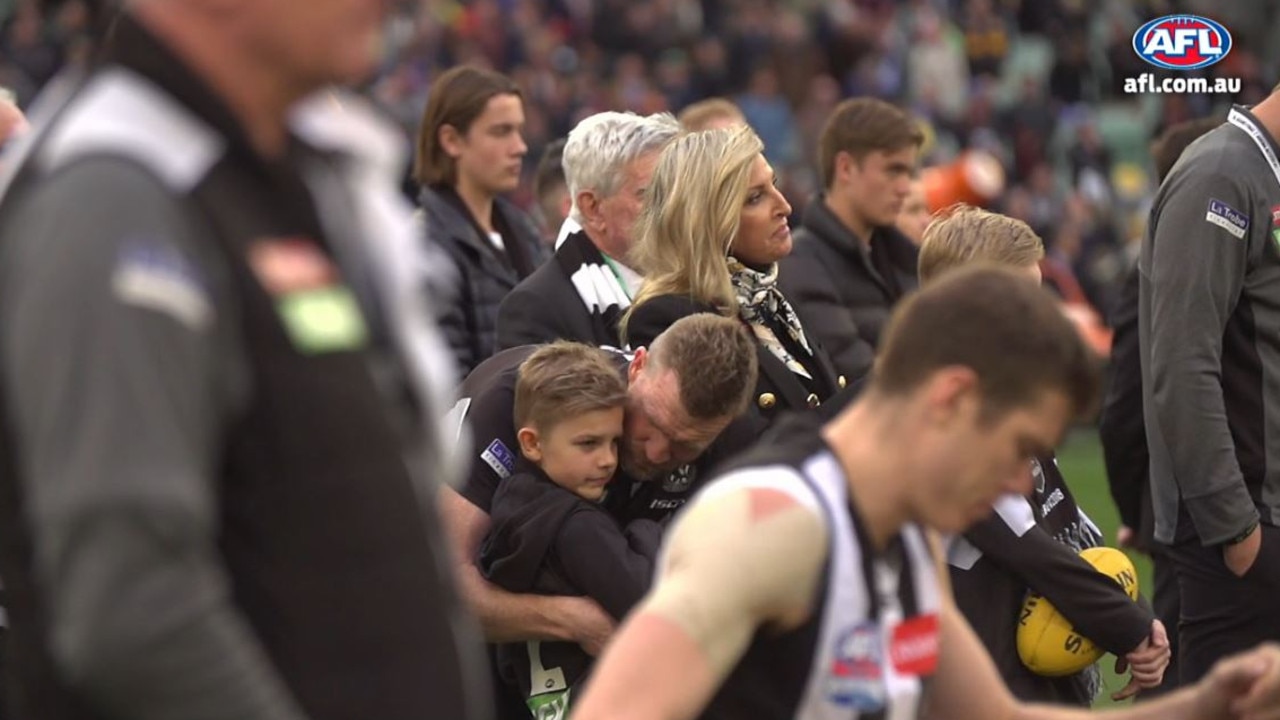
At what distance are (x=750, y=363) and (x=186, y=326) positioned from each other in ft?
8.78

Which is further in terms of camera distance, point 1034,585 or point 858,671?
point 1034,585

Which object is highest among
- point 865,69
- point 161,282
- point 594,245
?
point 161,282

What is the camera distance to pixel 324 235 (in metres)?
2.15

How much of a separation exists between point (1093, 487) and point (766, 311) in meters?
9.64

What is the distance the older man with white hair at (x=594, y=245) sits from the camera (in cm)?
557

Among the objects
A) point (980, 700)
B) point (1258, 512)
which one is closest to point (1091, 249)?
point (1258, 512)

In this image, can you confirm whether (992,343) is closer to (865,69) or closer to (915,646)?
(915,646)

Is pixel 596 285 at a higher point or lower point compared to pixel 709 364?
lower

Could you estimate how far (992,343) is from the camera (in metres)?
2.72

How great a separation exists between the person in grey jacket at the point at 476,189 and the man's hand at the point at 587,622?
2.46 metres

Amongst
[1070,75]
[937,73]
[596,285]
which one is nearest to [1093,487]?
[596,285]

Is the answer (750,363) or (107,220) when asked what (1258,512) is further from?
(107,220)

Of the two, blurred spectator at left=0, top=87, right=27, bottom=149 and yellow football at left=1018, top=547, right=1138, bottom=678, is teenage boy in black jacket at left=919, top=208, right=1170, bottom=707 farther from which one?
blurred spectator at left=0, top=87, right=27, bottom=149

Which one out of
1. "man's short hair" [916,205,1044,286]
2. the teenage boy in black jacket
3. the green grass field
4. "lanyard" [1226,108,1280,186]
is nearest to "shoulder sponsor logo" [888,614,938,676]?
the teenage boy in black jacket
